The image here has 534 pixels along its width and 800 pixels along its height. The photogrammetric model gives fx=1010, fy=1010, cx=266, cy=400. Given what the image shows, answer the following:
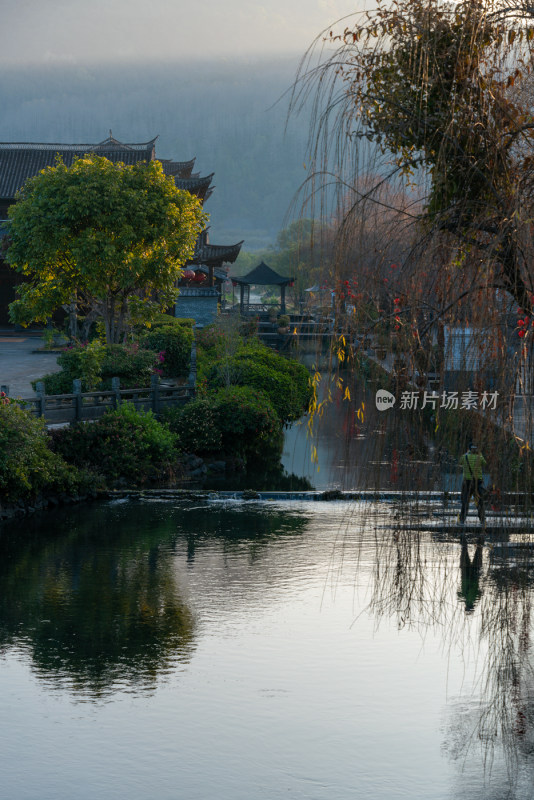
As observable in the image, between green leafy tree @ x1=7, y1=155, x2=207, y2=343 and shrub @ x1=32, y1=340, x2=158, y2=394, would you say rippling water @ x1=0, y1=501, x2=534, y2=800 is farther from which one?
green leafy tree @ x1=7, y1=155, x2=207, y2=343

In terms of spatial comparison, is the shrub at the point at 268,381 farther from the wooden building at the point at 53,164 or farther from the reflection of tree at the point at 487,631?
the wooden building at the point at 53,164

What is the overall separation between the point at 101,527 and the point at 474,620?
8.92m

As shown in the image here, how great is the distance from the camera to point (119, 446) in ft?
80.2

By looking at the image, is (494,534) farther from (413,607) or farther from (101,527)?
(101,527)

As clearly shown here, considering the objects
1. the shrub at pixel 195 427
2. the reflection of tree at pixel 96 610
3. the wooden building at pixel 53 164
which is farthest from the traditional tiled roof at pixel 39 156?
the reflection of tree at pixel 96 610

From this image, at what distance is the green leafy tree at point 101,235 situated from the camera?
3312cm

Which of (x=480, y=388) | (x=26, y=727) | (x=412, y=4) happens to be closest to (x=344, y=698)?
(x=26, y=727)

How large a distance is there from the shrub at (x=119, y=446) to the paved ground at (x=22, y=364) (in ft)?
17.5

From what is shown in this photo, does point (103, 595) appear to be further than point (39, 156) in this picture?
No

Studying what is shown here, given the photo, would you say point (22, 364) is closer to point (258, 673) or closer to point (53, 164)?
point (53, 164)

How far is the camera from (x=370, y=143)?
8.08 metres

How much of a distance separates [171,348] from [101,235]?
17.7 ft

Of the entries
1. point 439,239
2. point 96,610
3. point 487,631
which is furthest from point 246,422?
point 439,239

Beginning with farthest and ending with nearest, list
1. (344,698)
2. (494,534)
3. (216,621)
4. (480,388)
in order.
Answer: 1. (216,621)
2. (344,698)
3. (494,534)
4. (480,388)
